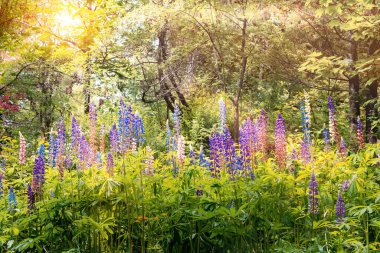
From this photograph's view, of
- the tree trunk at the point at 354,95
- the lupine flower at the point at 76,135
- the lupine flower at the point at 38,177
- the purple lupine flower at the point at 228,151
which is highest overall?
the tree trunk at the point at 354,95

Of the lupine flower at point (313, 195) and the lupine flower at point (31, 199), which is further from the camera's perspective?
the lupine flower at point (31, 199)

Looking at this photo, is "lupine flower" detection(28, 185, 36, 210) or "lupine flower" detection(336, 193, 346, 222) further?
"lupine flower" detection(28, 185, 36, 210)

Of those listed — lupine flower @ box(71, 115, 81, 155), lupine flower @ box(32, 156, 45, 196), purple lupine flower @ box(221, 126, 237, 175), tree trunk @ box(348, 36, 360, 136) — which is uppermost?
tree trunk @ box(348, 36, 360, 136)

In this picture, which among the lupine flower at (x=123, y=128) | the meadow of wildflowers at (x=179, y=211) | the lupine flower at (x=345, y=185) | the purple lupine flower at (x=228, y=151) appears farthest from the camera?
the purple lupine flower at (x=228, y=151)

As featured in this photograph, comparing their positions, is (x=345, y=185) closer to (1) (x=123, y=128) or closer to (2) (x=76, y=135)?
(1) (x=123, y=128)

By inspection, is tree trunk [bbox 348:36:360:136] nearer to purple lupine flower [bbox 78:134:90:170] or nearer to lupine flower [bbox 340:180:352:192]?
lupine flower [bbox 340:180:352:192]

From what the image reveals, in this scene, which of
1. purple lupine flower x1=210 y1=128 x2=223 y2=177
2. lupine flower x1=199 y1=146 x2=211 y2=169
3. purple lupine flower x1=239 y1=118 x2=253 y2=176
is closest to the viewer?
purple lupine flower x1=210 y1=128 x2=223 y2=177

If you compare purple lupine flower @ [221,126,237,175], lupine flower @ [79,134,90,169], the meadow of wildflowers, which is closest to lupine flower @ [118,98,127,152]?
the meadow of wildflowers

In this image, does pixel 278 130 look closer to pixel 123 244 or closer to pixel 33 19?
pixel 123 244

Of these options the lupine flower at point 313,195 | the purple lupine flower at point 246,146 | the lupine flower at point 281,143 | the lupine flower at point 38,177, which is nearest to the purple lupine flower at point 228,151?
the purple lupine flower at point 246,146

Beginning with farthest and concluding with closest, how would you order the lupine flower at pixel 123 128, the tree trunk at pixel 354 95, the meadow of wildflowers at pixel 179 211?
the tree trunk at pixel 354 95, the lupine flower at pixel 123 128, the meadow of wildflowers at pixel 179 211

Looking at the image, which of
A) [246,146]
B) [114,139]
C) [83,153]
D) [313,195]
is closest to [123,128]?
[114,139]

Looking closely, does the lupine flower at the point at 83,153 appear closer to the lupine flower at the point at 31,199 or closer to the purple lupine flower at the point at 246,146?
the lupine flower at the point at 31,199

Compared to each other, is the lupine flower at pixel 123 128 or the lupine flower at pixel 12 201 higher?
the lupine flower at pixel 123 128
